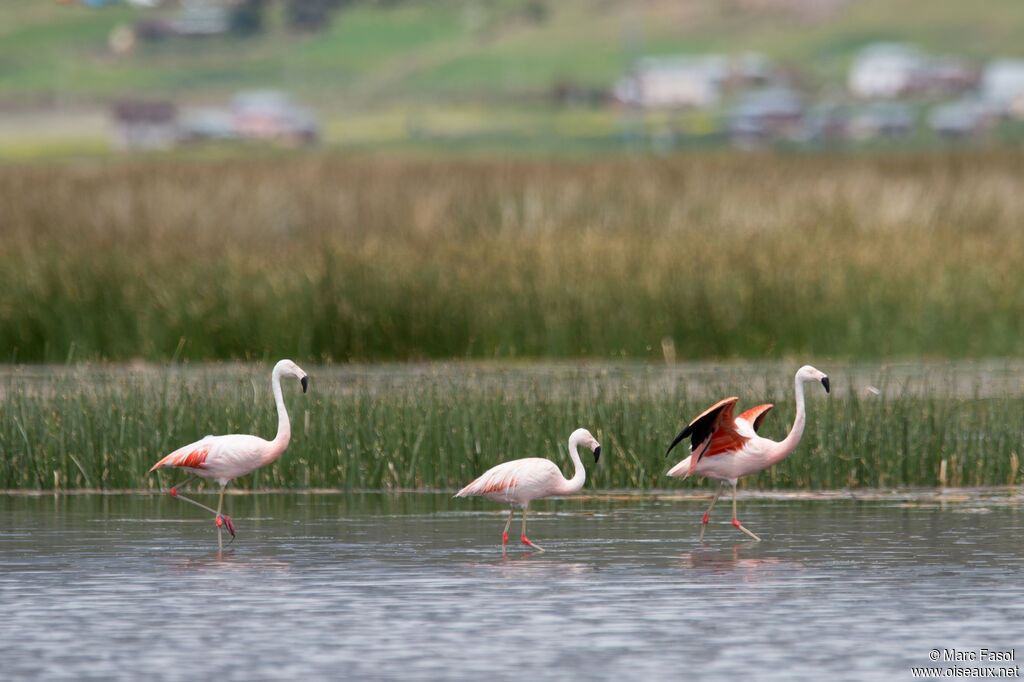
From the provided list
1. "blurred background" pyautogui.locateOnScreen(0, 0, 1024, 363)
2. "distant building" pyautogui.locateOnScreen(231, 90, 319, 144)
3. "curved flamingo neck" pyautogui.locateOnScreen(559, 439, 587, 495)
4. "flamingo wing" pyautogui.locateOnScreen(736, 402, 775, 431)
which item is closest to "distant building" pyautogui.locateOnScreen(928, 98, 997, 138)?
"distant building" pyautogui.locateOnScreen(231, 90, 319, 144)

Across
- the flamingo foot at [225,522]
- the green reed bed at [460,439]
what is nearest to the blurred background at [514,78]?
the green reed bed at [460,439]

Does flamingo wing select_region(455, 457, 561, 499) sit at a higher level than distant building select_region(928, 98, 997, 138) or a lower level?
lower

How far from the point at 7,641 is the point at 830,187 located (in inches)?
1096

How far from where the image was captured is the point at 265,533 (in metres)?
14.7

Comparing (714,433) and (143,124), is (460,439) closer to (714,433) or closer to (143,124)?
(714,433)

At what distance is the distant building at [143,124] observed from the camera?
12756 cm

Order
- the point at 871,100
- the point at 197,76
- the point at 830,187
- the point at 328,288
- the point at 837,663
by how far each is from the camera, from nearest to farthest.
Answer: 1. the point at 837,663
2. the point at 328,288
3. the point at 830,187
4. the point at 871,100
5. the point at 197,76

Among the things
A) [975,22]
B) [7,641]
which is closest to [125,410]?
[7,641]

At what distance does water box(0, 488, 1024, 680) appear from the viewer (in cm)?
1052

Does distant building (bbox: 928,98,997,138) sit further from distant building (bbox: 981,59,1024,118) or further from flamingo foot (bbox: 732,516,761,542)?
flamingo foot (bbox: 732,516,761,542)

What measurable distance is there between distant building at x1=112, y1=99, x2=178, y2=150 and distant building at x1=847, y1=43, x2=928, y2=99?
4928 centimetres

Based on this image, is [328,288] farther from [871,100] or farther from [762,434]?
[871,100]

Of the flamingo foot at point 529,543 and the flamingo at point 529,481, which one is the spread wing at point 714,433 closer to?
the flamingo at point 529,481

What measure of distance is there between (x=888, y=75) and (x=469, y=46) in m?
37.4
